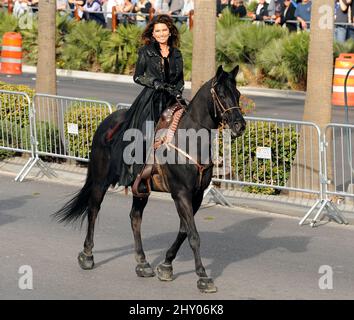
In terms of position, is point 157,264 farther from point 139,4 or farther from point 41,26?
point 139,4

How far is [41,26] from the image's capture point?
19547mm

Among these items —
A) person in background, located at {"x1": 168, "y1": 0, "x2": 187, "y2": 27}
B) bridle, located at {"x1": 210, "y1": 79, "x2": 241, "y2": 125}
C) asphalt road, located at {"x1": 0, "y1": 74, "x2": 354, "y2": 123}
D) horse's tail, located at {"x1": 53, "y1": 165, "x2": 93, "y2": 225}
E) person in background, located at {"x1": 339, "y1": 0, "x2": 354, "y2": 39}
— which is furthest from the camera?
person in background, located at {"x1": 168, "y1": 0, "x2": 187, "y2": 27}

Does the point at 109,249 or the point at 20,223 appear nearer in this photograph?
the point at 109,249

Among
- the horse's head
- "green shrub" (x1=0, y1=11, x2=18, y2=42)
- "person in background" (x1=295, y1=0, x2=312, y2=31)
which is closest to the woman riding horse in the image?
the horse's head

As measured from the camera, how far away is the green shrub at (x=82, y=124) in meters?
17.2

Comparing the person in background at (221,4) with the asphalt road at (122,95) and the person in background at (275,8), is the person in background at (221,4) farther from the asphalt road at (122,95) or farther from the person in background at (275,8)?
the asphalt road at (122,95)

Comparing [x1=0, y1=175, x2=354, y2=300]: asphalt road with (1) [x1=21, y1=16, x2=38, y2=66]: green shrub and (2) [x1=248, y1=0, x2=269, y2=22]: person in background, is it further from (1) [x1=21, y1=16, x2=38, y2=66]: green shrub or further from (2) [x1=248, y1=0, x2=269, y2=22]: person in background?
(1) [x1=21, y1=16, x2=38, y2=66]: green shrub

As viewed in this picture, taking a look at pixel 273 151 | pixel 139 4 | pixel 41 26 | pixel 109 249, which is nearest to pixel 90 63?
pixel 139 4

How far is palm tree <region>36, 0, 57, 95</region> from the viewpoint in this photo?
63.8 ft

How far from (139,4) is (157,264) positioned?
78.6 ft

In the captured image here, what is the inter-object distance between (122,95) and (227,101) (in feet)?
60.0

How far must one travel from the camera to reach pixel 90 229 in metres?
11.7

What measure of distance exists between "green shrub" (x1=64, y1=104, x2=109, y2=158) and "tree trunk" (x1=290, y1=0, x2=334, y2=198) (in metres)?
3.41

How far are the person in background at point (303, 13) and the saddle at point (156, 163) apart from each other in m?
19.2
